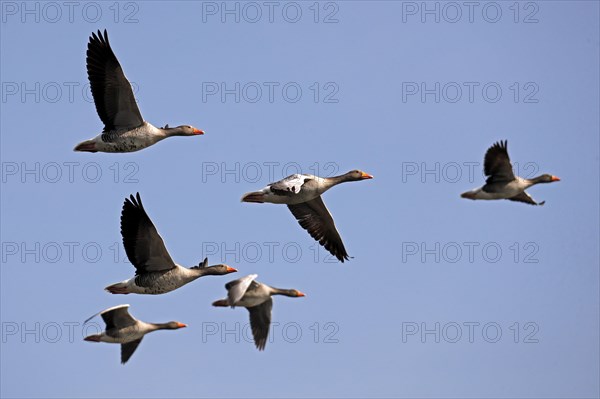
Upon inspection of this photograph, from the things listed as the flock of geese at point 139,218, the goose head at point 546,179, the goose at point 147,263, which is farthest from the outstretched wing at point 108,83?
the goose head at point 546,179

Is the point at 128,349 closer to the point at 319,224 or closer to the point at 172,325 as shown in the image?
the point at 172,325

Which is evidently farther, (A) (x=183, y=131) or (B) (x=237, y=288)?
(A) (x=183, y=131)

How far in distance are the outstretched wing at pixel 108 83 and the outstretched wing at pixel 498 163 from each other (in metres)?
7.23

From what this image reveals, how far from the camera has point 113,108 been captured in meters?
21.3

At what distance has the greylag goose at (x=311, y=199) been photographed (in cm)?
2102

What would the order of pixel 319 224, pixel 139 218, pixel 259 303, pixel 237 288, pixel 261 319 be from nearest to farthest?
pixel 237 288, pixel 139 218, pixel 259 303, pixel 261 319, pixel 319 224

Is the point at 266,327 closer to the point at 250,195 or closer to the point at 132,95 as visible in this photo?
the point at 250,195

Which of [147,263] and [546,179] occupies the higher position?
[546,179]

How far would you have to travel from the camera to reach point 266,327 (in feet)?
73.0

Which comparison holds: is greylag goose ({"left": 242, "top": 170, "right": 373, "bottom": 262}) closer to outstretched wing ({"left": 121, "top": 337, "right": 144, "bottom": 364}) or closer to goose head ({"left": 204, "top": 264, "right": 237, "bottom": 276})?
goose head ({"left": 204, "top": 264, "right": 237, "bottom": 276})

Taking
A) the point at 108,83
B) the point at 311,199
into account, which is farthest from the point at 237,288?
the point at 108,83

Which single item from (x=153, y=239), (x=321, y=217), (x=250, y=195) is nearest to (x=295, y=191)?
(x=250, y=195)

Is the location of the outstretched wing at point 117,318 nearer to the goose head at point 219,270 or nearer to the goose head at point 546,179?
the goose head at point 219,270

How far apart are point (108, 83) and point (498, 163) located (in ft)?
26.6
